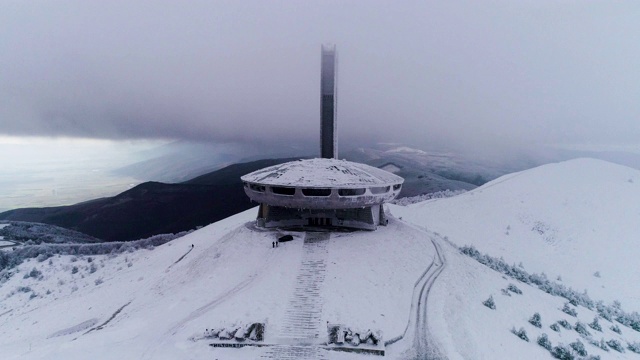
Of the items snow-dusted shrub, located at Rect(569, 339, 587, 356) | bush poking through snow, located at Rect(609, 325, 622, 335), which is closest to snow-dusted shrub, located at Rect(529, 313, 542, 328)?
snow-dusted shrub, located at Rect(569, 339, 587, 356)

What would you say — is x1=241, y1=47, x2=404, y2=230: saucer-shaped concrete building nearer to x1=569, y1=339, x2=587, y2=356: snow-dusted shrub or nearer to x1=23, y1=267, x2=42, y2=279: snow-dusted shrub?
x1=569, y1=339, x2=587, y2=356: snow-dusted shrub

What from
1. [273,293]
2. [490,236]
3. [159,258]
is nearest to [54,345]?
[273,293]

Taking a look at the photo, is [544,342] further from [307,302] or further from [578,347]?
[307,302]

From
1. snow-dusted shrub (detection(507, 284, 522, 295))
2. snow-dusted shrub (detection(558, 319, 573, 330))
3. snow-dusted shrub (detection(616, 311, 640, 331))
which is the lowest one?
snow-dusted shrub (detection(616, 311, 640, 331))

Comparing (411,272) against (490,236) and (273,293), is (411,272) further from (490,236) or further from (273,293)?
(490,236)

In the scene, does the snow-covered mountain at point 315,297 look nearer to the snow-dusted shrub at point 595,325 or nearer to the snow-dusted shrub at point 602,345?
the snow-dusted shrub at point 602,345

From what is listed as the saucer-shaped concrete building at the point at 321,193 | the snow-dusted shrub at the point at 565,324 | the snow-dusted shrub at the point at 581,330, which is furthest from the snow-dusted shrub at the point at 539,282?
the saucer-shaped concrete building at the point at 321,193

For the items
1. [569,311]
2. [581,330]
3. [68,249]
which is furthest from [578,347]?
[68,249]
